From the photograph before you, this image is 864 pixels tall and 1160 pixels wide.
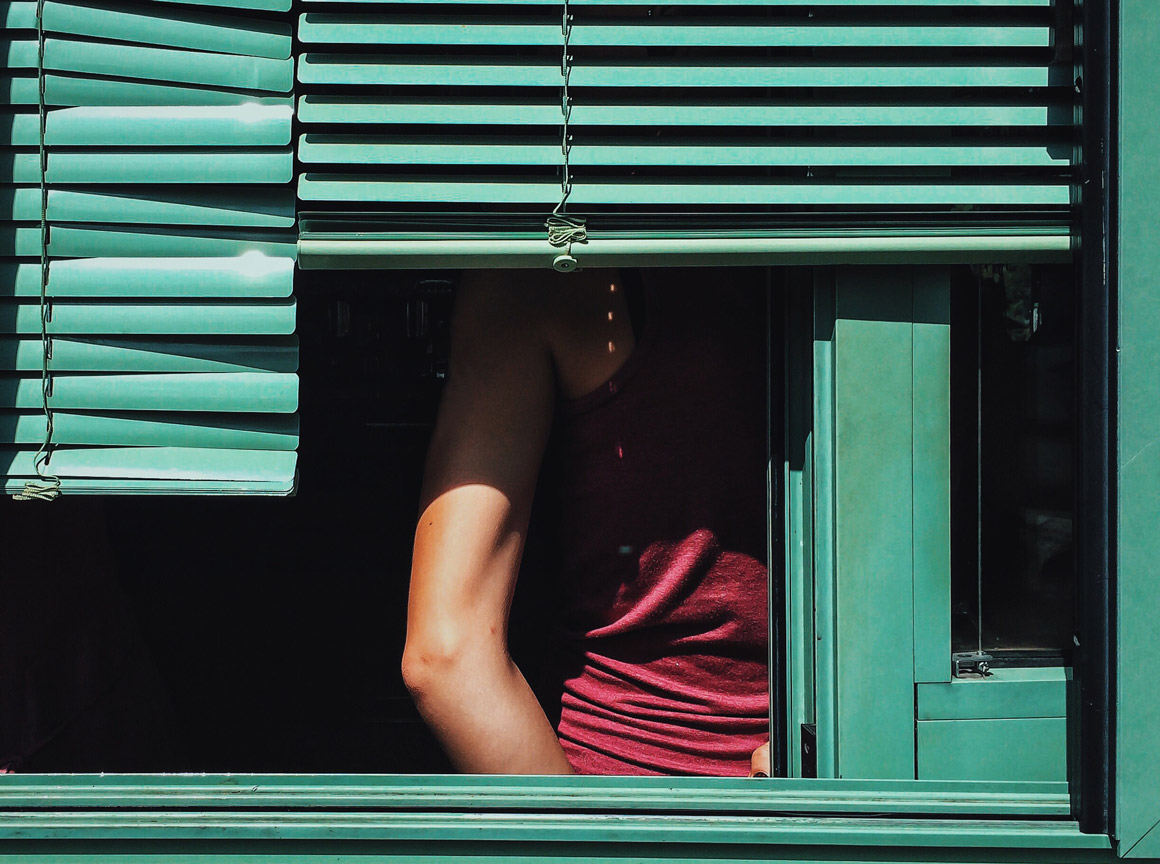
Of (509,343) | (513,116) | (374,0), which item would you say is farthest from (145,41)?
(509,343)

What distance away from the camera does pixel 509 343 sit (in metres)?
1.77

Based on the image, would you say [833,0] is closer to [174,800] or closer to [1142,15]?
[1142,15]

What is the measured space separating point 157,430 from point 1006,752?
134 centimetres

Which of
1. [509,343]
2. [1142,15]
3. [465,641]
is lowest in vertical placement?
[465,641]

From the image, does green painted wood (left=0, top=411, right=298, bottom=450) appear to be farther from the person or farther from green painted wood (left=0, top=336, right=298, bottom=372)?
the person

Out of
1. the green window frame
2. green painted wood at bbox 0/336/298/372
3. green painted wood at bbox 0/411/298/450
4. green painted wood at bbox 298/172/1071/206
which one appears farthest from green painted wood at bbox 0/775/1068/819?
green painted wood at bbox 298/172/1071/206

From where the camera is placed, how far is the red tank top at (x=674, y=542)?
179 centimetres

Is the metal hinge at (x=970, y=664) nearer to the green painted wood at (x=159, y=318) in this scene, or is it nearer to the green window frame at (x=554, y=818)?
the green window frame at (x=554, y=818)

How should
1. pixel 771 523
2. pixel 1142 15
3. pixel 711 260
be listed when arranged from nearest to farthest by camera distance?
1. pixel 1142 15
2. pixel 711 260
3. pixel 771 523

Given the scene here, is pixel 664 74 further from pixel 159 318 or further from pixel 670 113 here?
pixel 159 318


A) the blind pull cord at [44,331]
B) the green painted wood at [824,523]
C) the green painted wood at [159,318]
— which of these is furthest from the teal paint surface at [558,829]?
the green painted wood at [159,318]

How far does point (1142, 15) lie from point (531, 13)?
32.4 inches

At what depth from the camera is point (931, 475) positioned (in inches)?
60.4

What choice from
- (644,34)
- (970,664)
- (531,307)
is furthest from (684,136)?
(970,664)
